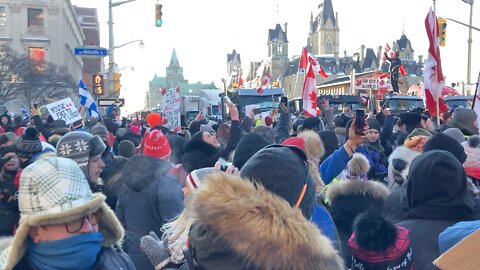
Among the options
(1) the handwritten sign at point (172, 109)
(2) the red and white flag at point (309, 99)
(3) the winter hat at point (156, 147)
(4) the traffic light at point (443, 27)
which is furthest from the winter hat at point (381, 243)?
(4) the traffic light at point (443, 27)

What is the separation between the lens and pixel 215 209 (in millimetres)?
2066

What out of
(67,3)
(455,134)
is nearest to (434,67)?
(455,134)

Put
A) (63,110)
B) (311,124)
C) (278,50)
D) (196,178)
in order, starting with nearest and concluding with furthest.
→ (196,178), (311,124), (63,110), (278,50)

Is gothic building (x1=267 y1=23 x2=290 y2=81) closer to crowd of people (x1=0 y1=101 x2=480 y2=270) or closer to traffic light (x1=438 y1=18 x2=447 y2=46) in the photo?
traffic light (x1=438 y1=18 x2=447 y2=46)

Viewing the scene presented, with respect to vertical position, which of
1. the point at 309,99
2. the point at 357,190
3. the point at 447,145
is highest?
the point at 309,99

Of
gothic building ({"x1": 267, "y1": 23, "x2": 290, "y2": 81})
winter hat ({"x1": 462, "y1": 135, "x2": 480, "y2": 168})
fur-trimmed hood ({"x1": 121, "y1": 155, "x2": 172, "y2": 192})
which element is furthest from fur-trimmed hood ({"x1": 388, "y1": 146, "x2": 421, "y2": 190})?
gothic building ({"x1": 267, "y1": 23, "x2": 290, "y2": 81})

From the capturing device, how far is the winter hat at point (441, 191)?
3225 millimetres

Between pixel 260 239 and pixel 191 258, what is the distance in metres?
0.35

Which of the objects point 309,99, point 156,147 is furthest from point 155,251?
point 309,99

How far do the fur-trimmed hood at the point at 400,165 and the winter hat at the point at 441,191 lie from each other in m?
1.35

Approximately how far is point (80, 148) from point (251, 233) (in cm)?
349

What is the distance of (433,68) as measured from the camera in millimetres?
8148

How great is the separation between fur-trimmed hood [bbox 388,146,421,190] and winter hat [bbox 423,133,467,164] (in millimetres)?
311

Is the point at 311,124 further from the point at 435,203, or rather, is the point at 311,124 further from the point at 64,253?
the point at 64,253
